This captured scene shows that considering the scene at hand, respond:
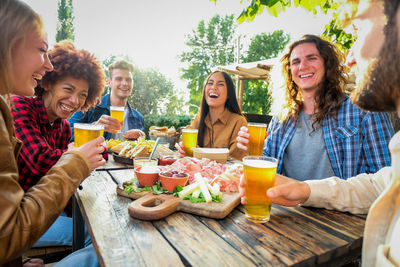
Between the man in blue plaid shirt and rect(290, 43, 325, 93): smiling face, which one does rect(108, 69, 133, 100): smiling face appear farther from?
rect(290, 43, 325, 93): smiling face

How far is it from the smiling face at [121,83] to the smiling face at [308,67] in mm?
3571

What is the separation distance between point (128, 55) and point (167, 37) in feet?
78.3

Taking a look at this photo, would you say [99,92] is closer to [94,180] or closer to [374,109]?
[94,180]

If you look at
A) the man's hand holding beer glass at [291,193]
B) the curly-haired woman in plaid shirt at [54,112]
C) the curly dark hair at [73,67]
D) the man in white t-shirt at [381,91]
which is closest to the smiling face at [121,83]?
the curly-haired woman in plaid shirt at [54,112]

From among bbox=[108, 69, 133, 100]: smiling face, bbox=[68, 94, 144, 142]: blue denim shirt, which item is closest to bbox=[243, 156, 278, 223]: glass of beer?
bbox=[68, 94, 144, 142]: blue denim shirt

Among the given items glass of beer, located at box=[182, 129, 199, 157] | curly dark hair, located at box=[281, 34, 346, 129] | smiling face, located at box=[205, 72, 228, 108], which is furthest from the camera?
smiling face, located at box=[205, 72, 228, 108]

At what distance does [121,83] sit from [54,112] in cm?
290

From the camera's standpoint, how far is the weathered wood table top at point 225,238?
0.99 meters

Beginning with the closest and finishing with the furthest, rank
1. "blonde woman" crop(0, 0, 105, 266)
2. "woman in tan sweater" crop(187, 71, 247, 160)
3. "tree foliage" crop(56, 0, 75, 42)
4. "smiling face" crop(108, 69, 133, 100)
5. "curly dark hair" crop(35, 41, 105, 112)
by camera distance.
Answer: "blonde woman" crop(0, 0, 105, 266), "curly dark hair" crop(35, 41, 105, 112), "woman in tan sweater" crop(187, 71, 247, 160), "smiling face" crop(108, 69, 133, 100), "tree foliage" crop(56, 0, 75, 42)

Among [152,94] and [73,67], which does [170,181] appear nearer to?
[73,67]

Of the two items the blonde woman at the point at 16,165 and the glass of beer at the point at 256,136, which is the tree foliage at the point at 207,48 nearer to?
the glass of beer at the point at 256,136

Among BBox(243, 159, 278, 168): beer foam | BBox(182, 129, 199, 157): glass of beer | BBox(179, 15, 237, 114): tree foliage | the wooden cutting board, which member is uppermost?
BBox(179, 15, 237, 114): tree foliage

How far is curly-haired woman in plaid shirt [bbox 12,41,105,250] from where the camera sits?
6.78 ft

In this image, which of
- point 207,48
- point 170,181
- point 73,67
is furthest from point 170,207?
point 207,48
